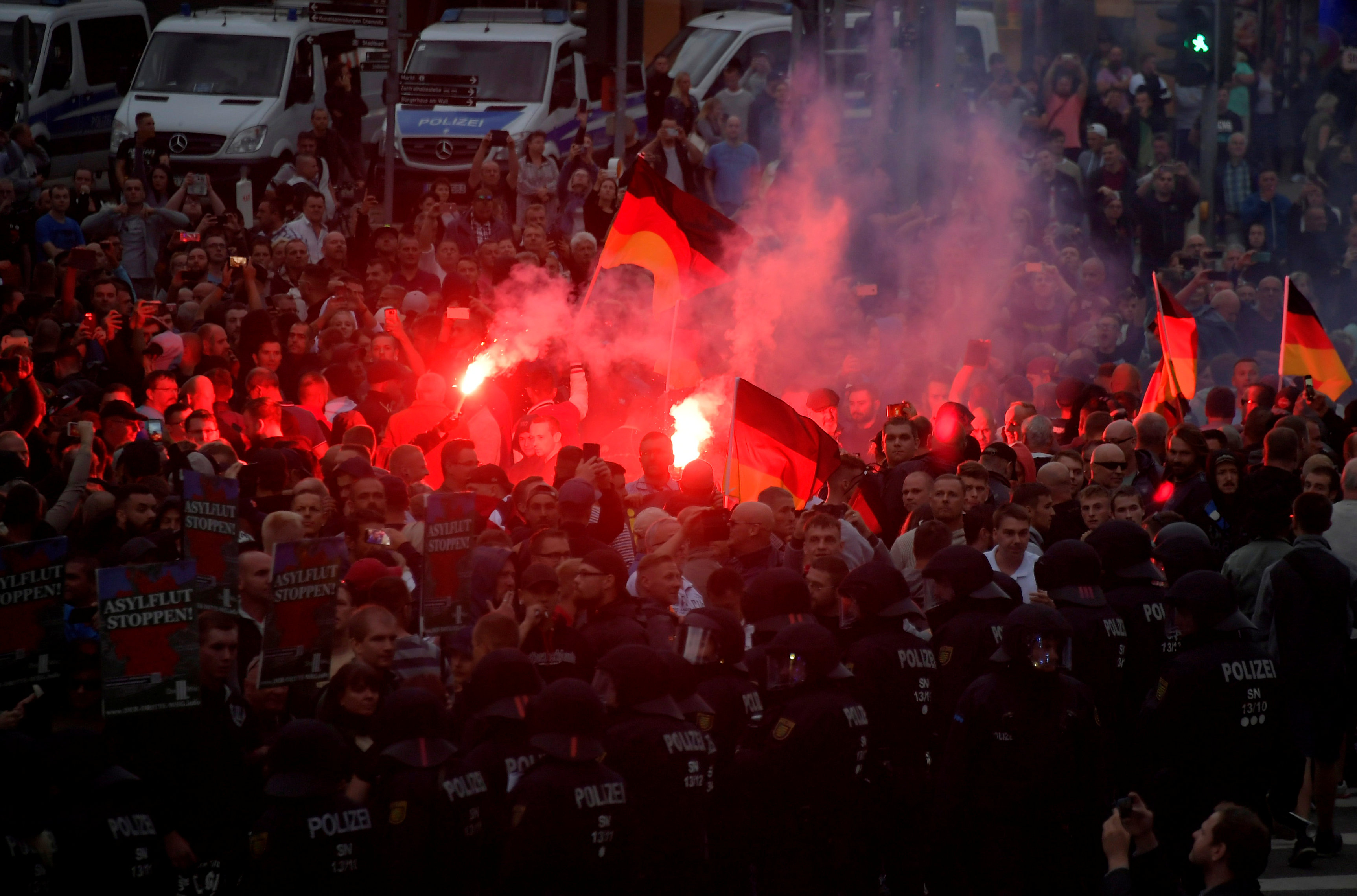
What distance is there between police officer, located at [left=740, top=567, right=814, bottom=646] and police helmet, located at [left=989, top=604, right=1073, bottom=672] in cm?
95

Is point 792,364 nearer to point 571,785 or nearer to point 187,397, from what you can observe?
point 187,397

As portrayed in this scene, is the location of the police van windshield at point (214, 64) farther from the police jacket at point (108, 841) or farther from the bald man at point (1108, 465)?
the police jacket at point (108, 841)

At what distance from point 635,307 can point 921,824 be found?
7462mm

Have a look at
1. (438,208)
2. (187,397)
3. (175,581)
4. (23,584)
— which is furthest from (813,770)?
(438,208)

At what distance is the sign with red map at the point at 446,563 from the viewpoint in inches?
296

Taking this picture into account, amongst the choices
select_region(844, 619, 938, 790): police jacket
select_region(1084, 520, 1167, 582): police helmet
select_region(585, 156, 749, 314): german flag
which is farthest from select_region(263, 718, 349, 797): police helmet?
select_region(585, 156, 749, 314): german flag

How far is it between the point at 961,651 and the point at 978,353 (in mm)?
7314

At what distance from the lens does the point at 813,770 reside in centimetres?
691

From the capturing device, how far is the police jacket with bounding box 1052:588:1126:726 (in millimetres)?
7914

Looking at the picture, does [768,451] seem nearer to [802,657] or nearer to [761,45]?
[802,657]

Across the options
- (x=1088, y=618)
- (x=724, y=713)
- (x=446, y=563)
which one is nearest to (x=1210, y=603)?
(x=1088, y=618)

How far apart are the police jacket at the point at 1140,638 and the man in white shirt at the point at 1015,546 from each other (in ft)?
1.97

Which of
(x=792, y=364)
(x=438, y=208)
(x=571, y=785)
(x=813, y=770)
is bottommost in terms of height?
(x=792, y=364)

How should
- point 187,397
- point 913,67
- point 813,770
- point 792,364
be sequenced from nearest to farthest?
1. point 813,770
2. point 187,397
3. point 792,364
4. point 913,67
